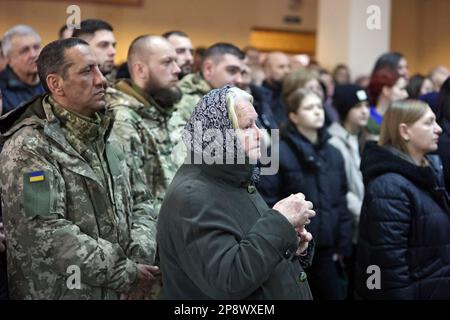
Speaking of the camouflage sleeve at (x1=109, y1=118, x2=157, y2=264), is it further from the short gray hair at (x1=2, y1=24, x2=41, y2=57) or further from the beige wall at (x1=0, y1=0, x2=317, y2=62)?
the beige wall at (x1=0, y1=0, x2=317, y2=62)

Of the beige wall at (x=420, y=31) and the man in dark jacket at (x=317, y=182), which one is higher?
the beige wall at (x=420, y=31)

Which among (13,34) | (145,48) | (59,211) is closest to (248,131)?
(59,211)

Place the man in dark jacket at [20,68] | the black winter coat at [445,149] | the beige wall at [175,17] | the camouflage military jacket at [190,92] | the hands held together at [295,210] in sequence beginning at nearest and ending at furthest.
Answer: the hands held together at [295,210] < the black winter coat at [445,149] < the camouflage military jacket at [190,92] < the man in dark jacket at [20,68] < the beige wall at [175,17]

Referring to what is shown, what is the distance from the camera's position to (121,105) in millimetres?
3426

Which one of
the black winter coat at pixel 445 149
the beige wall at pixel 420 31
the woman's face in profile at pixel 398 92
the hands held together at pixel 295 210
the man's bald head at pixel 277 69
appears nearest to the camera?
the hands held together at pixel 295 210

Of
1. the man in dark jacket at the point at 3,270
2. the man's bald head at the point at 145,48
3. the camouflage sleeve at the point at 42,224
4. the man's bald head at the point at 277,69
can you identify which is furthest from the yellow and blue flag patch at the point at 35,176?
the man's bald head at the point at 277,69

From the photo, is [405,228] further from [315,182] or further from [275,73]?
[275,73]

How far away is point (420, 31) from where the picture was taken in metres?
11.6

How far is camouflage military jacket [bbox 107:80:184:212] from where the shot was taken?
3.25 m

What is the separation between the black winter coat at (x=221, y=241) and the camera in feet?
6.23

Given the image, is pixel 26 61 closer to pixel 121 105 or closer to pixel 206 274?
pixel 121 105

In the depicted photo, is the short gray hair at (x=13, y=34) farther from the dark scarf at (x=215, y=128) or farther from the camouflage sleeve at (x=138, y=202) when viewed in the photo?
the dark scarf at (x=215, y=128)

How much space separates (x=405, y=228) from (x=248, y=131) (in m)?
1.34

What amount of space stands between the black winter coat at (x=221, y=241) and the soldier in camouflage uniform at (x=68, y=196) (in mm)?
560
